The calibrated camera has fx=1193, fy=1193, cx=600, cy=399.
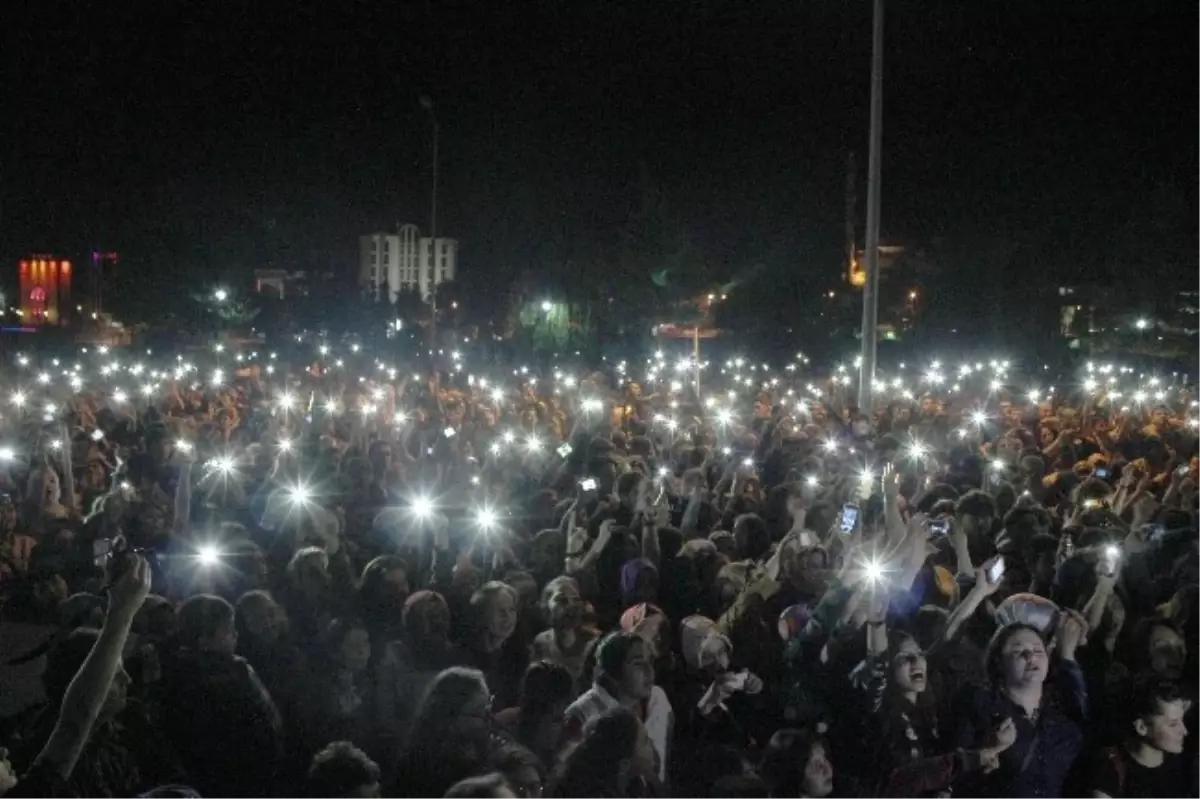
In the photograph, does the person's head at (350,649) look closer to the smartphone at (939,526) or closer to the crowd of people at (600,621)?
the crowd of people at (600,621)

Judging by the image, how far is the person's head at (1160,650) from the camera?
531cm

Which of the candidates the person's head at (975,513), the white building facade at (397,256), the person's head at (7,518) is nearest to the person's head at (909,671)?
the person's head at (975,513)

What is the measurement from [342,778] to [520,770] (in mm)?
548

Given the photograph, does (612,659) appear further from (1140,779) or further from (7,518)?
(7,518)

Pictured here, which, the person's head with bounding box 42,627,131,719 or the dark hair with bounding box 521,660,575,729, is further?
the dark hair with bounding box 521,660,575,729

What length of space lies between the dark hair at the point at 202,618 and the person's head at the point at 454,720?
109cm

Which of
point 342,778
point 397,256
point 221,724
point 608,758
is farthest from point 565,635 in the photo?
point 397,256

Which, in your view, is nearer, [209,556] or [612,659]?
[612,659]

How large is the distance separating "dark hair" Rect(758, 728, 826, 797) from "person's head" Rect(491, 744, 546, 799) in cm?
89

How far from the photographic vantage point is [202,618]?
4844 mm

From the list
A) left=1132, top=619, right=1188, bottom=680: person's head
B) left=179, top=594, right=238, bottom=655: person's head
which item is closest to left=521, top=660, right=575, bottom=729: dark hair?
left=179, top=594, right=238, bottom=655: person's head

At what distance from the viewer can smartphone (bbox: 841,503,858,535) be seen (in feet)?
23.7

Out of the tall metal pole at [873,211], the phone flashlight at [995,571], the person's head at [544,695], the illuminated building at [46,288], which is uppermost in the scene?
the illuminated building at [46,288]

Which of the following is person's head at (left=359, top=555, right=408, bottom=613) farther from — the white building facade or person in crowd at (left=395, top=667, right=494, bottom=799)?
the white building facade
